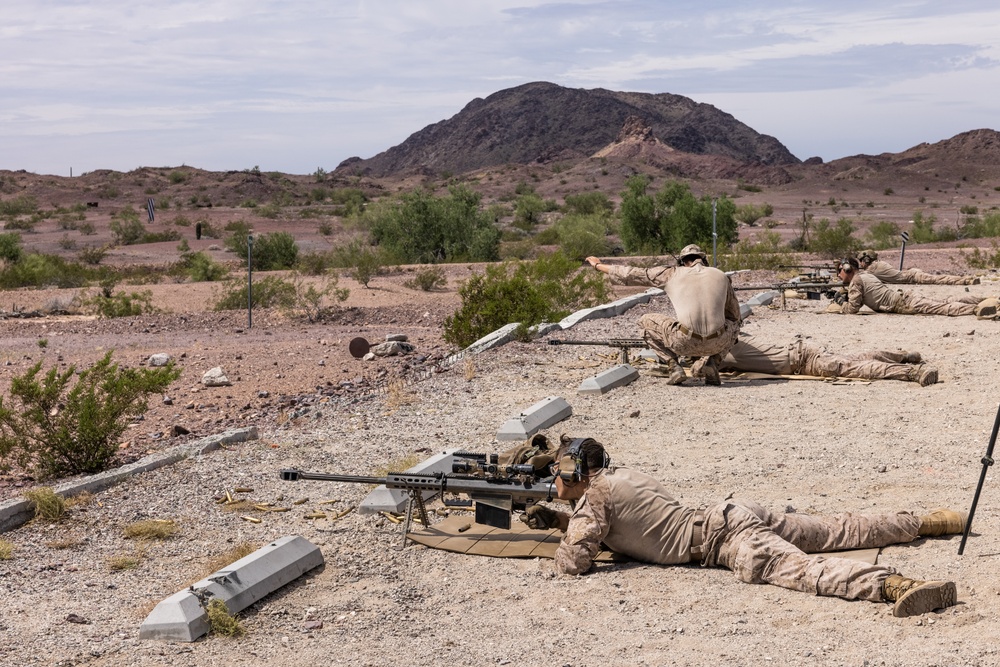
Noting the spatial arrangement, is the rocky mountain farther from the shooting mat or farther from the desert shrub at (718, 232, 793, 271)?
the shooting mat

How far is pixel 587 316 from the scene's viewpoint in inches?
589

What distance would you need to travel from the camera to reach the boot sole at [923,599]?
4.82 meters

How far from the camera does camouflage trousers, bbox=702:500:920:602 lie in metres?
5.16

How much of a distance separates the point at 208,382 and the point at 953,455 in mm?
7951

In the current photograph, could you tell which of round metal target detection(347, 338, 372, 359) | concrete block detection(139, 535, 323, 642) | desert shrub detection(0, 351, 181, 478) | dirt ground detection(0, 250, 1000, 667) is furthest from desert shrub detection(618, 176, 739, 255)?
concrete block detection(139, 535, 323, 642)

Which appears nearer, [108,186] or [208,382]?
[208,382]

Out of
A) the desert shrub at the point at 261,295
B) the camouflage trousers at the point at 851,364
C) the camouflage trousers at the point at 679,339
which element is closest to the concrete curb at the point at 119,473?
the camouflage trousers at the point at 679,339

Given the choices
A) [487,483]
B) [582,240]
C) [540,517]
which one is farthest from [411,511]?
[582,240]

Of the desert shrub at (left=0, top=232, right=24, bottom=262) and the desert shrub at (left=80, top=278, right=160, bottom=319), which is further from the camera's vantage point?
the desert shrub at (left=0, top=232, right=24, bottom=262)

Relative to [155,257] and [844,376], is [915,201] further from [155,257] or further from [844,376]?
[844,376]

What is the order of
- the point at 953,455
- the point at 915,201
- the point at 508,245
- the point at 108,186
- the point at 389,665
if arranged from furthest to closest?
the point at 108,186 < the point at 915,201 < the point at 508,245 < the point at 953,455 < the point at 389,665

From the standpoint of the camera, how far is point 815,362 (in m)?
10.6

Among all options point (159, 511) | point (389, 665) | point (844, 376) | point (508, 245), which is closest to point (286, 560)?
point (389, 665)

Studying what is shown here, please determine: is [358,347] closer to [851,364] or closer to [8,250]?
[851,364]
